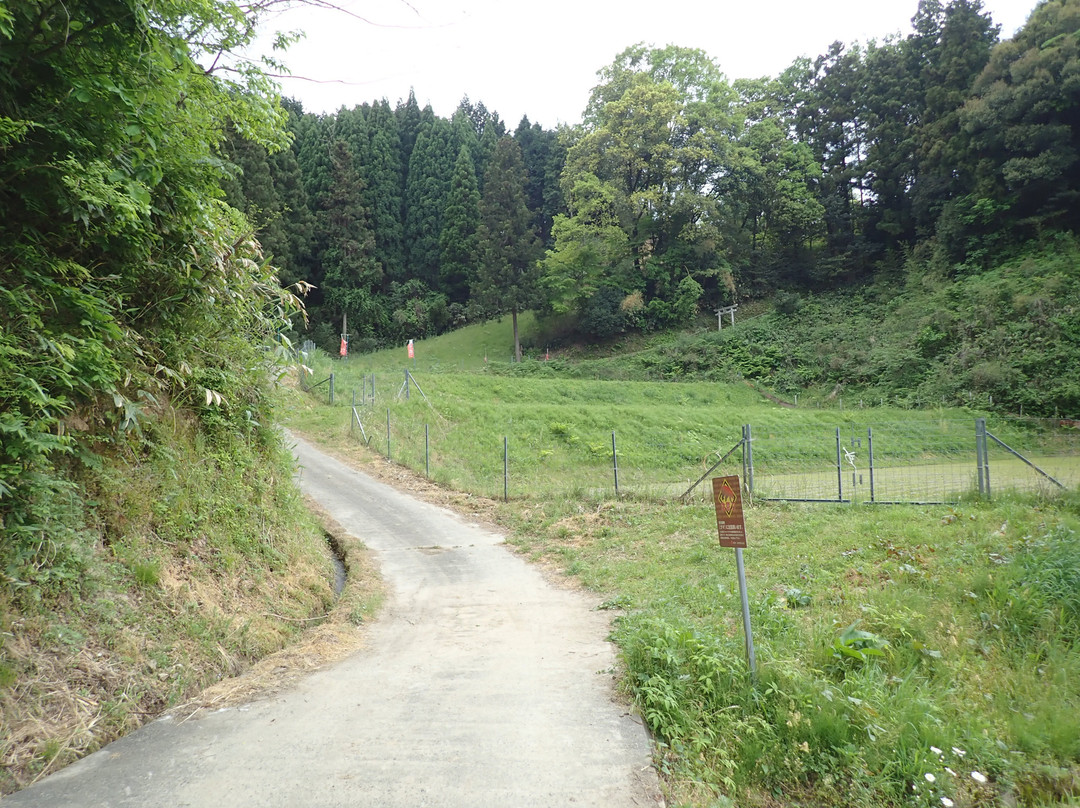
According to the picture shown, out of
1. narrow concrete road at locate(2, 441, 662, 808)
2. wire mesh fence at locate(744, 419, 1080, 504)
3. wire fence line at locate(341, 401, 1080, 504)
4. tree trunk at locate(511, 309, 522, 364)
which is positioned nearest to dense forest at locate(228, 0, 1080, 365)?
tree trunk at locate(511, 309, 522, 364)

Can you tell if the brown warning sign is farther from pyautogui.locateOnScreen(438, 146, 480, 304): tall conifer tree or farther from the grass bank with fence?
pyautogui.locateOnScreen(438, 146, 480, 304): tall conifer tree

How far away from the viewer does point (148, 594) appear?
456 cm

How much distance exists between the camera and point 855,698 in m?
3.76

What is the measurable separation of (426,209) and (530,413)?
35405 mm

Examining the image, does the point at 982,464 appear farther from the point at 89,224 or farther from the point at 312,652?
the point at 89,224

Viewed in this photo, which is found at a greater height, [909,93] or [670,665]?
[909,93]

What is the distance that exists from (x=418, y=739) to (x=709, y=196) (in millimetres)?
39589

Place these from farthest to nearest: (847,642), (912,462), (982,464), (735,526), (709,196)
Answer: (709,196) → (912,462) → (982,464) → (847,642) → (735,526)

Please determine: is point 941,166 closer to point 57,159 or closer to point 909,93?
point 909,93

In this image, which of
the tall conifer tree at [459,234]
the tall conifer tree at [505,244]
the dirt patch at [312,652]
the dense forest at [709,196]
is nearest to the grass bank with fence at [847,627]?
the dirt patch at [312,652]

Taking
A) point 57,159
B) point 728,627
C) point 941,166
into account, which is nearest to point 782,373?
point 941,166

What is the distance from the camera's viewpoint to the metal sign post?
4133mm

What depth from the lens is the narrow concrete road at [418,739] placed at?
3.16 meters

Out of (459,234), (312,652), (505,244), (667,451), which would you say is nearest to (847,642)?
(312,652)
